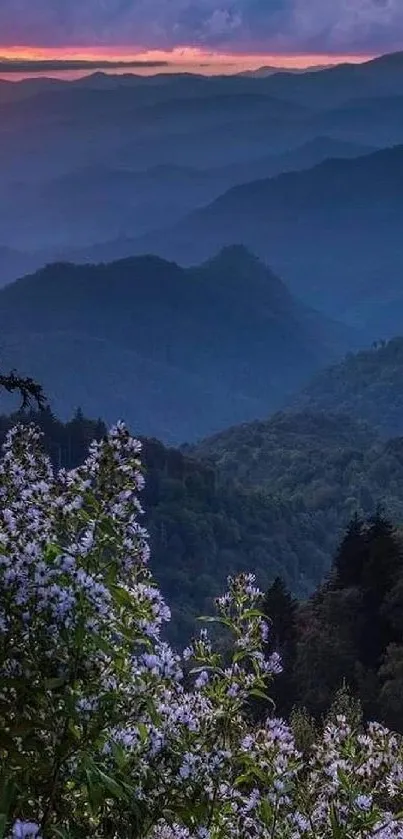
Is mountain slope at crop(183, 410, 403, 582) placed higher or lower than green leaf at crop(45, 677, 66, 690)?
higher

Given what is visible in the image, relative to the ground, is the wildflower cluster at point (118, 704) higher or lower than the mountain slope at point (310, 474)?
lower

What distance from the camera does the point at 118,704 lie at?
331cm

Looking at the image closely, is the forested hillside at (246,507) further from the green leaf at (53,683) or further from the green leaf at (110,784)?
the green leaf at (53,683)

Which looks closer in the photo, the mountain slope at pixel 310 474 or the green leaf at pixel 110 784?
the green leaf at pixel 110 784

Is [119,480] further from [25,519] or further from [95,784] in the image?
[95,784]

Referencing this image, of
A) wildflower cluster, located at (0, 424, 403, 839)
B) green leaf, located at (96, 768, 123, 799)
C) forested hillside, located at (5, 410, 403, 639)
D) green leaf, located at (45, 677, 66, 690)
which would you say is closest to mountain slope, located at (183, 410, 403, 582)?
forested hillside, located at (5, 410, 403, 639)

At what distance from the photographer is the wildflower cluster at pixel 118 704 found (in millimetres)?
3025

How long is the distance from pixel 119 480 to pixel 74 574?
0.38 m

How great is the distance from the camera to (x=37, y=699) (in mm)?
3055

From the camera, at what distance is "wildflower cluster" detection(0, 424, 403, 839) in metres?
3.03

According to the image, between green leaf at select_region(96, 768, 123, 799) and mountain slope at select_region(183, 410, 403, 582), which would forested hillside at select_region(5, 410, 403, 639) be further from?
green leaf at select_region(96, 768, 123, 799)

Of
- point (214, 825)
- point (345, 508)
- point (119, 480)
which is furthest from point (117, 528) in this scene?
point (345, 508)

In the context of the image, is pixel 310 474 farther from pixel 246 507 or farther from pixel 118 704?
pixel 118 704

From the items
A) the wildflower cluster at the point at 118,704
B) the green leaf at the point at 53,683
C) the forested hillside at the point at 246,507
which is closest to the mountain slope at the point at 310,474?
the forested hillside at the point at 246,507
